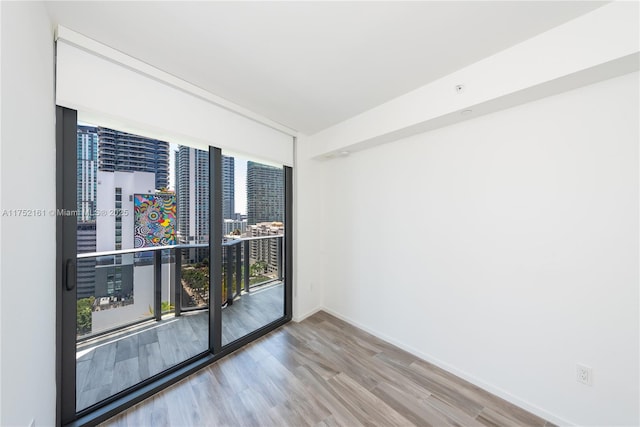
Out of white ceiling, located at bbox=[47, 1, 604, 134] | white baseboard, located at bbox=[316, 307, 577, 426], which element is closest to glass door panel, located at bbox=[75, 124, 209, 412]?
white ceiling, located at bbox=[47, 1, 604, 134]

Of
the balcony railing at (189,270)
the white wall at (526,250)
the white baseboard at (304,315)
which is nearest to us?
the white wall at (526,250)

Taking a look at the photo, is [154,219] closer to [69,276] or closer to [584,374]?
[69,276]

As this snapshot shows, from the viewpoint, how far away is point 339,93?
87.0 inches

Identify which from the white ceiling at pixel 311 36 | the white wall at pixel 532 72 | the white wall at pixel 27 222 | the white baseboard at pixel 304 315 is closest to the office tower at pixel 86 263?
the white wall at pixel 27 222

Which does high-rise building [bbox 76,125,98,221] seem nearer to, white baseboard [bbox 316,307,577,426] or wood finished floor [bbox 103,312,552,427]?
wood finished floor [bbox 103,312,552,427]

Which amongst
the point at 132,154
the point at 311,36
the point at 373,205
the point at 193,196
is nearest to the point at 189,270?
the point at 193,196

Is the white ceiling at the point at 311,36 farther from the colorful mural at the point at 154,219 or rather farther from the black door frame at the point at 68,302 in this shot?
the colorful mural at the point at 154,219

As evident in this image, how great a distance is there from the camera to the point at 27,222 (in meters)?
1.07

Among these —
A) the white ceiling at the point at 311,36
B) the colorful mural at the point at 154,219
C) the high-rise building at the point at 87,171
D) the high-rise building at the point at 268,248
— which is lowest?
the high-rise building at the point at 268,248

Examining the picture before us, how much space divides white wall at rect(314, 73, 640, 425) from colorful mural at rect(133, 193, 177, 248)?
2258 mm

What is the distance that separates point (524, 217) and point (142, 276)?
358 cm

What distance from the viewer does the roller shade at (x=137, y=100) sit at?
148cm

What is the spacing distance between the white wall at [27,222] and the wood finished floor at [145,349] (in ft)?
1.79

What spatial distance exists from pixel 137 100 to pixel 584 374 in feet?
12.2
